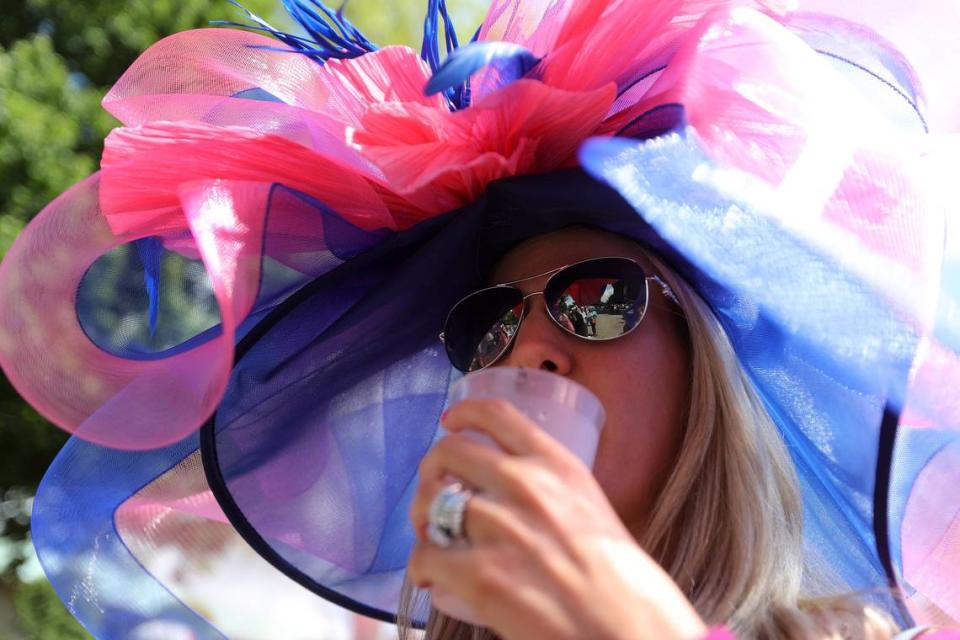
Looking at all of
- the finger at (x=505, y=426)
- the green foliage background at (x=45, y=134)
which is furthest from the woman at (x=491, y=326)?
the green foliage background at (x=45, y=134)

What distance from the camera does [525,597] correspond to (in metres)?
0.87

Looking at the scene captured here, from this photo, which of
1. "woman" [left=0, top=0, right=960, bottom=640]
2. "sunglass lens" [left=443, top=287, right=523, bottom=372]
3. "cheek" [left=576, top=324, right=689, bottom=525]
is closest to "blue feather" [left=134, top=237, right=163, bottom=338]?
"woman" [left=0, top=0, right=960, bottom=640]

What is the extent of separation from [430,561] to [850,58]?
106 centimetres

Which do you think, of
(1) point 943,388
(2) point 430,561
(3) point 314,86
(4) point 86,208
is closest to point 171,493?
(4) point 86,208

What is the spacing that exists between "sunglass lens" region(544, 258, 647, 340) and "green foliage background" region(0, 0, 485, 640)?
3626 millimetres

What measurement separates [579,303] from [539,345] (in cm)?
10

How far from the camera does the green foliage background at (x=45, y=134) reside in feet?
17.3

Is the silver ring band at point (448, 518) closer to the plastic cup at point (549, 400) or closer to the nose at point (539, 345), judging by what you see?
the plastic cup at point (549, 400)

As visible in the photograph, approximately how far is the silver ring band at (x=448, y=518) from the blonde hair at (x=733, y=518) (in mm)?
573

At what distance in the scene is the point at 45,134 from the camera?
5.34 metres

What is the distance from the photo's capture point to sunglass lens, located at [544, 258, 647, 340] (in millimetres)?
1513

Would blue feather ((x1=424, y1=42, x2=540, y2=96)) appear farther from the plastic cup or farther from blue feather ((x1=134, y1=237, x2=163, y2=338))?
blue feather ((x1=134, y1=237, x2=163, y2=338))

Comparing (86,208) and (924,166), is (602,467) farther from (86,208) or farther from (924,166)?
(86,208)

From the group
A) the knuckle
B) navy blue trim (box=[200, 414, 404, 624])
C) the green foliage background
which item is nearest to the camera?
the knuckle
